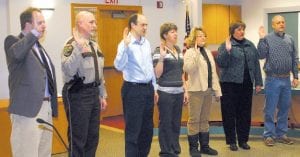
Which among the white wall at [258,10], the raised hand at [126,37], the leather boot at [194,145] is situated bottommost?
the leather boot at [194,145]

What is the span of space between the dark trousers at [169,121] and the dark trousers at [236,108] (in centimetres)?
70

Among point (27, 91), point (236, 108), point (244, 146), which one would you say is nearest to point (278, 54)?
point (236, 108)

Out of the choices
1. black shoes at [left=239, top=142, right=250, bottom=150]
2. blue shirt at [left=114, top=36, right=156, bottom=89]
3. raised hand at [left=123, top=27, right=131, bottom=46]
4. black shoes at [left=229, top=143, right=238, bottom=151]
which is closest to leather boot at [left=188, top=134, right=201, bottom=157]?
black shoes at [left=229, top=143, right=238, bottom=151]

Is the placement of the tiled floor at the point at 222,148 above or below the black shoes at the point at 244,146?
below

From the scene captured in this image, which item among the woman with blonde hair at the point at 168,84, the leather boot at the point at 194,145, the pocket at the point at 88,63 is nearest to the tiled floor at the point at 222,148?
the leather boot at the point at 194,145

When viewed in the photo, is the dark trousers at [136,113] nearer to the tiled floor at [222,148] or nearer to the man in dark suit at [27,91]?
the tiled floor at [222,148]

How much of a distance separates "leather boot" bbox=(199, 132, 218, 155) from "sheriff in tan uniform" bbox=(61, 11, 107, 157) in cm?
155

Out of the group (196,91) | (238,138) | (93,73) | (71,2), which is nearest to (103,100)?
(93,73)

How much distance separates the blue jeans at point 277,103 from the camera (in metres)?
4.96

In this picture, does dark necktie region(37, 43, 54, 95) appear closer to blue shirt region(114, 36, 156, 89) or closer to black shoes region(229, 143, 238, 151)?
blue shirt region(114, 36, 156, 89)

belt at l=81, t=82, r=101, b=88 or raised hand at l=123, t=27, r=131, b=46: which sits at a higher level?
raised hand at l=123, t=27, r=131, b=46

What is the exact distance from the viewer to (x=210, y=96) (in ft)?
14.9

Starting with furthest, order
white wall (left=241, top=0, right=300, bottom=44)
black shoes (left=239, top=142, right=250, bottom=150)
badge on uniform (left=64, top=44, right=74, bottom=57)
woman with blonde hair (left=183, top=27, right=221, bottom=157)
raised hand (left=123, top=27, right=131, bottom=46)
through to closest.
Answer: white wall (left=241, top=0, right=300, bottom=44) → black shoes (left=239, top=142, right=250, bottom=150) → woman with blonde hair (left=183, top=27, right=221, bottom=157) → raised hand (left=123, top=27, right=131, bottom=46) → badge on uniform (left=64, top=44, right=74, bottom=57)

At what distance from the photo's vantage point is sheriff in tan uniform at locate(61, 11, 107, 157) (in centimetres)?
338
